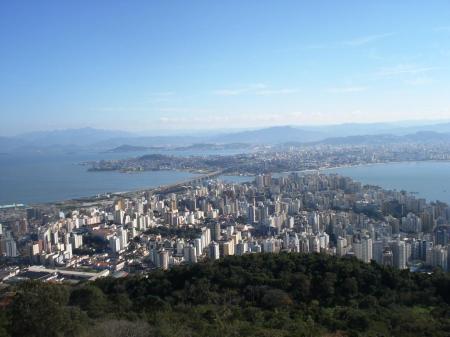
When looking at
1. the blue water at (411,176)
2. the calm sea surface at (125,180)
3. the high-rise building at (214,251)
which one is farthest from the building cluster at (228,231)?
the calm sea surface at (125,180)

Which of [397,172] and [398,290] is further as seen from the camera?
[397,172]

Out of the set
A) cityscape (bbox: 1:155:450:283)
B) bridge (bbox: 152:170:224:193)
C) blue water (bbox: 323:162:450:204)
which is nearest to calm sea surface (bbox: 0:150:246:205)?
bridge (bbox: 152:170:224:193)

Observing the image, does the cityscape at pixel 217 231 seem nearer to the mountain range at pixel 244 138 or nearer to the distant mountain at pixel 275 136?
the mountain range at pixel 244 138

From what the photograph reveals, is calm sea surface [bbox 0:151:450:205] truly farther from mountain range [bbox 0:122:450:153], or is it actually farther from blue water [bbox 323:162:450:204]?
mountain range [bbox 0:122:450:153]

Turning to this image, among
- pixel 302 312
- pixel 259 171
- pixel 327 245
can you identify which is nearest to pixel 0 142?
pixel 259 171

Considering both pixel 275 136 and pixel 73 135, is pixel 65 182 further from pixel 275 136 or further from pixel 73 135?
pixel 73 135

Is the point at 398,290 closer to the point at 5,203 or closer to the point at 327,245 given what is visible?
the point at 327,245
